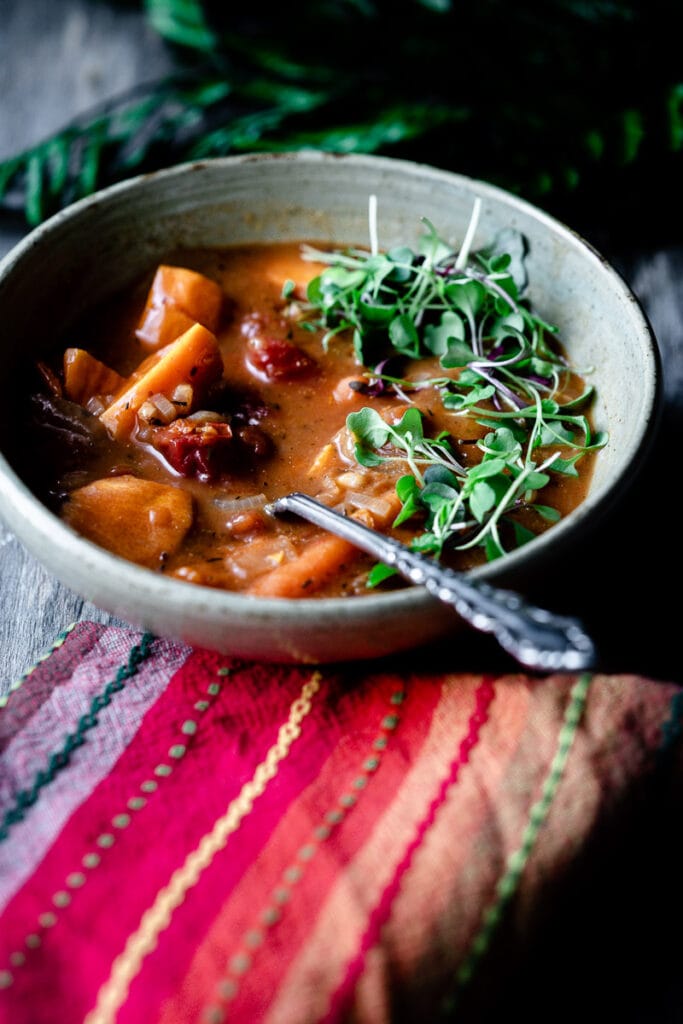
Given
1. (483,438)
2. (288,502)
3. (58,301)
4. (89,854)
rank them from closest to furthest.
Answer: (89,854), (288,502), (483,438), (58,301)

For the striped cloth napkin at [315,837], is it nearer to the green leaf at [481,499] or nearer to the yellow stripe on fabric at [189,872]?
the yellow stripe on fabric at [189,872]

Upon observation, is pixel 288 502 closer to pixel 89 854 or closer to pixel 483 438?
pixel 483 438

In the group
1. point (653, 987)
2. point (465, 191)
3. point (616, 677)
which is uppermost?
point (465, 191)

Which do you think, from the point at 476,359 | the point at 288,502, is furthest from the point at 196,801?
the point at 476,359

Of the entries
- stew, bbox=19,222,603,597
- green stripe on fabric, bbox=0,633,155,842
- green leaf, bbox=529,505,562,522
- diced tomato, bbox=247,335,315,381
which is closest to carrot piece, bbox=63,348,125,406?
stew, bbox=19,222,603,597

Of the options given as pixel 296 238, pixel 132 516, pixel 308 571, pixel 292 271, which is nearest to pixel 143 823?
pixel 308 571

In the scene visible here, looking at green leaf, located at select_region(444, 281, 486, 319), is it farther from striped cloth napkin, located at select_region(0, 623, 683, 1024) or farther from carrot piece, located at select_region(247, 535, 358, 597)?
striped cloth napkin, located at select_region(0, 623, 683, 1024)
